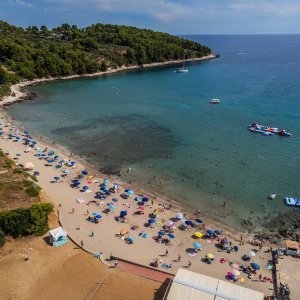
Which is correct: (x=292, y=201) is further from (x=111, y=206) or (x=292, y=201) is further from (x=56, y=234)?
(x=56, y=234)

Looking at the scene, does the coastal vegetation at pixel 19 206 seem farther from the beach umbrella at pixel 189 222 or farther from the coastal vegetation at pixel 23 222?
the beach umbrella at pixel 189 222

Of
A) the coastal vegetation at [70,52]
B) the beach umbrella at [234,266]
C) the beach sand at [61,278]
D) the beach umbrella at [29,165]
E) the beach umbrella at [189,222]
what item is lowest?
the beach umbrella at [234,266]

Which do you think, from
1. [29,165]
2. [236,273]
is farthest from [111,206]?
[29,165]

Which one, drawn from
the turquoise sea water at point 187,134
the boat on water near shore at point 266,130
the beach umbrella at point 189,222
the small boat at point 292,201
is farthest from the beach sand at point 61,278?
the boat on water near shore at point 266,130

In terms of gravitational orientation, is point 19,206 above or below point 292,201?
above

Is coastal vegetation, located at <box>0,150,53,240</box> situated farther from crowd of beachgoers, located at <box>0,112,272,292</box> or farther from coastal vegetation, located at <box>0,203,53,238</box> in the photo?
crowd of beachgoers, located at <box>0,112,272,292</box>

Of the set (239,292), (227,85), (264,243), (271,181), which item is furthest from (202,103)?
(239,292)
